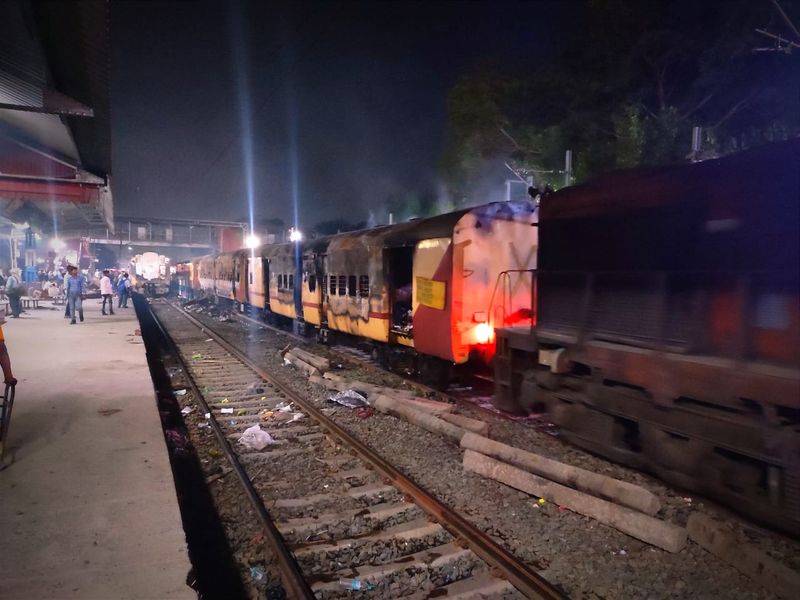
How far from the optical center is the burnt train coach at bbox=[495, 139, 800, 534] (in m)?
4.39

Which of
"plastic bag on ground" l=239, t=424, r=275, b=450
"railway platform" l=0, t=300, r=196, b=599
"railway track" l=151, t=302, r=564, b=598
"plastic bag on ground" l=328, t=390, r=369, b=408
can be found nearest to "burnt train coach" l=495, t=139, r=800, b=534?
"railway track" l=151, t=302, r=564, b=598

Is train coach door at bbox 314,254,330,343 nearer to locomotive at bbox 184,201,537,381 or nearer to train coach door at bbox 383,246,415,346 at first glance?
locomotive at bbox 184,201,537,381

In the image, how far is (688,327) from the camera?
518cm

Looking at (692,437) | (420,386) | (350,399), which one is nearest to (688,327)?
(692,437)

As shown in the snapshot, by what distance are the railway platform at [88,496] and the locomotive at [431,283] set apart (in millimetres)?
4486

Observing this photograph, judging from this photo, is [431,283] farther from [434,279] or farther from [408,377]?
[408,377]

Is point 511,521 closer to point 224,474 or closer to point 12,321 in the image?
point 224,474

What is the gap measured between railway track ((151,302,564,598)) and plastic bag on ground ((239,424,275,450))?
75mm

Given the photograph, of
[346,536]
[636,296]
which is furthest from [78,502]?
[636,296]

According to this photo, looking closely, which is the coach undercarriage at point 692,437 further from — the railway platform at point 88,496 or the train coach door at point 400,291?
the railway platform at point 88,496

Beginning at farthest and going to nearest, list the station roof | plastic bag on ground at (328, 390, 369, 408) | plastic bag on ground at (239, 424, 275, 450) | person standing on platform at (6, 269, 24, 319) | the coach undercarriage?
person standing on platform at (6, 269, 24, 319)
plastic bag on ground at (328, 390, 369, 408)
plastic bag on ground at (239, 424, 275, 450)
the station roof
the coach undercarriage

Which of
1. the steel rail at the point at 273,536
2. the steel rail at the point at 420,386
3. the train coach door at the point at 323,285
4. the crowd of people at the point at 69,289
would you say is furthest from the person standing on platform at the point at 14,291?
the steel rail at the point at 273,536

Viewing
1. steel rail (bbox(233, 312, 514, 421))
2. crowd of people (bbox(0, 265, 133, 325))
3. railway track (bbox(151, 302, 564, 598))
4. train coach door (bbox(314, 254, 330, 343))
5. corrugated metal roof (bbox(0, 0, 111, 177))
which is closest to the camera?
railway track (bbox(151, 302, 564, 598))

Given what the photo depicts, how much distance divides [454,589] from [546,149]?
71.5 feet
